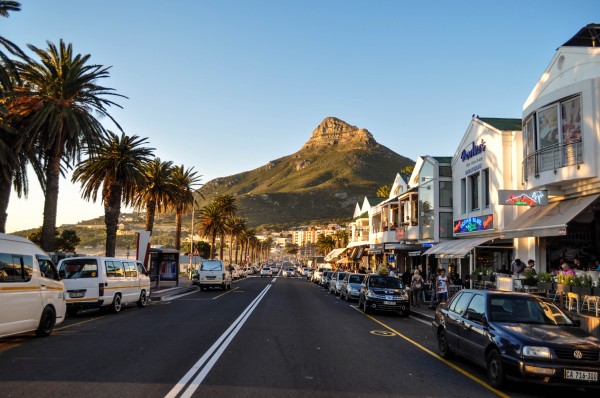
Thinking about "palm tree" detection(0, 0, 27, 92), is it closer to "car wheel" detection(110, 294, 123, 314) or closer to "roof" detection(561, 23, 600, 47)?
"car wheel" detection(110, 294, 123, 314)

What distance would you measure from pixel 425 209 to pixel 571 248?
16473mm

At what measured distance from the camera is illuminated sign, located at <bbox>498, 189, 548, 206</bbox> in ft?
64.0

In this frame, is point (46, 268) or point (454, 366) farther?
point (46, 268)

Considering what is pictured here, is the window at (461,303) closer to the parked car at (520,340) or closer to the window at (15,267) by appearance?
the parked car at (520,340)

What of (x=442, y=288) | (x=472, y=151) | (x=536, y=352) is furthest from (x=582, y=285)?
(x=472, y=151)

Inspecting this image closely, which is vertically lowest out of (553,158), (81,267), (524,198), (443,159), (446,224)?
(81,267)

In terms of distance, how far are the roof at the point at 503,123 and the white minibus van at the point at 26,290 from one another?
2274 cm

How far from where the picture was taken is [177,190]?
139 ft

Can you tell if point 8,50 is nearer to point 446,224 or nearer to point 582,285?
point 582,285

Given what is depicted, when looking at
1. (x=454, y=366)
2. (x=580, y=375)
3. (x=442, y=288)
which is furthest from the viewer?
(x=442, y=288)

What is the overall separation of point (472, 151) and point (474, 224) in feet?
14.8

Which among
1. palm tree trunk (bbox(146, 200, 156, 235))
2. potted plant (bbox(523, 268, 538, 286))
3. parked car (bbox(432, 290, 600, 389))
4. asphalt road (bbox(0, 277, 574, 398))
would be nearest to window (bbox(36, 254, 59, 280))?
asphalt road (bbox(0, 277, 574, 398))

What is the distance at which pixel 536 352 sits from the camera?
24.0 ft

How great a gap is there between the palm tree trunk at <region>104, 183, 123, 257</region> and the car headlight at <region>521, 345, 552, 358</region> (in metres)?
28.6
